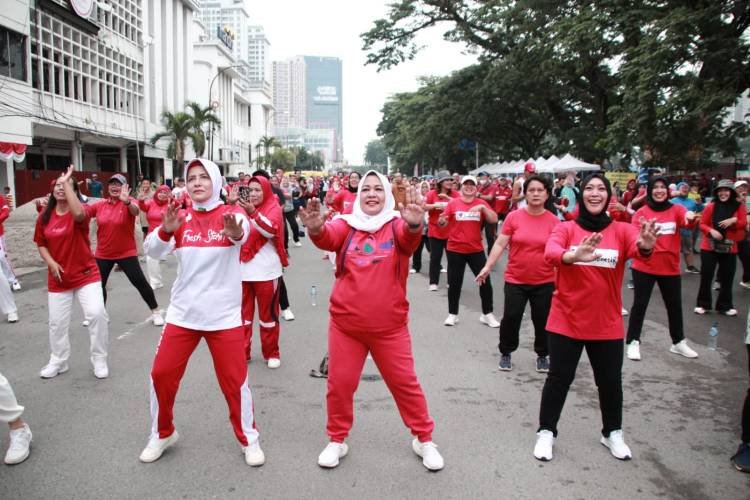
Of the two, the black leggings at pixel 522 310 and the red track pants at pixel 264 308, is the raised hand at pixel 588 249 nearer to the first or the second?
the black leggings at pixel 522 310

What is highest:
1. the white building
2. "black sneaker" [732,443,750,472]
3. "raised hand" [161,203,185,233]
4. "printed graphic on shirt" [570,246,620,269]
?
the white building

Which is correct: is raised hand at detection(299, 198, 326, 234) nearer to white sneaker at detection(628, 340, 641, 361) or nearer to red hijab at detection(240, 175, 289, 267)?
red hijab at detection(240, 175, 289, 267)

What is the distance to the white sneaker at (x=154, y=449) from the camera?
3.87m

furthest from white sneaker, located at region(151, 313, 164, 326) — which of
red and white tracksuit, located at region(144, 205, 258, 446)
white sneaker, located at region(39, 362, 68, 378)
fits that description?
red and white tracksuit, located at region(144, 205, 258, 446)

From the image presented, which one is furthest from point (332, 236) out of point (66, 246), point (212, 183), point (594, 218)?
point (66, 246)

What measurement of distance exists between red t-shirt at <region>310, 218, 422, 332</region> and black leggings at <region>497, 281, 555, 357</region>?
7.78ft

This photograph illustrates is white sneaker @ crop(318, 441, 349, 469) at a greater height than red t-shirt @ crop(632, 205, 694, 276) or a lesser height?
lesser

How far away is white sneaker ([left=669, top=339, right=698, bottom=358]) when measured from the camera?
21.0 ft

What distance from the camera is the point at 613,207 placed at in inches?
251

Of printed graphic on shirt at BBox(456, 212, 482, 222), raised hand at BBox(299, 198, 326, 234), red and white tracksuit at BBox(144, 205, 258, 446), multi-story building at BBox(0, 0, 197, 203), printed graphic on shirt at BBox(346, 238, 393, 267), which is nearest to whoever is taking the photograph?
raised hand at BBox(299, 198, 326, 234)

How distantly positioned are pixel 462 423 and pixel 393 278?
1.51 metres

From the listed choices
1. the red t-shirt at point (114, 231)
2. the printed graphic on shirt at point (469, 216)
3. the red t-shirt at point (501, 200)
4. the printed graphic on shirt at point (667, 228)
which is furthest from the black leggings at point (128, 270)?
the red t-shirt at point (501, 200)

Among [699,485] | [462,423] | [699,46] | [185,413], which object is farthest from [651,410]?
[699,46]

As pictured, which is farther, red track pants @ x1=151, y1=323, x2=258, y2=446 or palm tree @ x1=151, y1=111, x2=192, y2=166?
palm tree @ x1=151, y1=111, x2=192, y2=166
